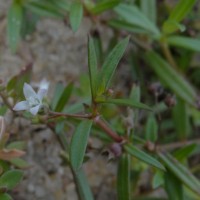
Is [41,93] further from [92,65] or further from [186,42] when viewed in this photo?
[186,42]

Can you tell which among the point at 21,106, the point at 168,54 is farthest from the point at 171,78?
the point at 21,106

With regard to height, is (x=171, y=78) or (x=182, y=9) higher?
(x=182, y=9)

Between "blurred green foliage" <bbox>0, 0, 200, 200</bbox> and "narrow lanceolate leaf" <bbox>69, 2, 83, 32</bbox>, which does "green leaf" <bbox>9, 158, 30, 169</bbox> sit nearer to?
"blurred green foliage" <bbox>0, 0, 200, 200</bbox>

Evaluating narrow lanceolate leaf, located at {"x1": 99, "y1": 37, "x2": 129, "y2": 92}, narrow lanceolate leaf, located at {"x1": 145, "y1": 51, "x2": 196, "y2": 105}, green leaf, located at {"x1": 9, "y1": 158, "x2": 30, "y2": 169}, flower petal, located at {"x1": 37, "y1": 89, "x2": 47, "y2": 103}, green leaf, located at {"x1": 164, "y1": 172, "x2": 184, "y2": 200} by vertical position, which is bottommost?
green leaf, located at {"x1": 164, "y1": 172, "x2": 184, "y2": 200}

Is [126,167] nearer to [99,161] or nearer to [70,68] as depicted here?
[99,161]

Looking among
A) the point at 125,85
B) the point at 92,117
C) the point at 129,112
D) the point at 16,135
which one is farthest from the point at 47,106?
the point at 125,85

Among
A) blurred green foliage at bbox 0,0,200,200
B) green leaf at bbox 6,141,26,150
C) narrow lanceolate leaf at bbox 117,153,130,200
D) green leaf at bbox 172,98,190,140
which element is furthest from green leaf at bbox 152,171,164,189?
green leaf at bbox 6,141,26,150

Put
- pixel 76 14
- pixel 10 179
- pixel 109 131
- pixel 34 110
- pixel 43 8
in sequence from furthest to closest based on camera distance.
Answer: pixel 43 8 → pixel 76 14 → pixel 109 131 → pixel 10 179 → pixel 34 110

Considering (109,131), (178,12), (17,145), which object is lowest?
(17,145)
